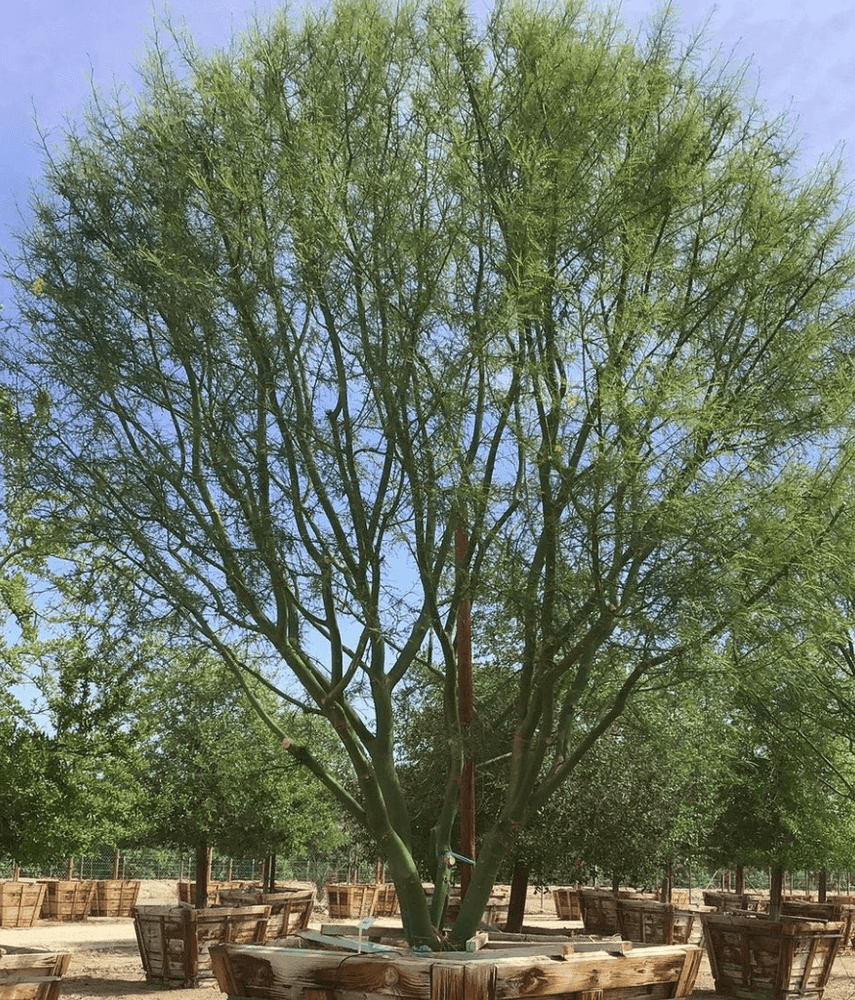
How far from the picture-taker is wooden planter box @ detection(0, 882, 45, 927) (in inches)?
1045

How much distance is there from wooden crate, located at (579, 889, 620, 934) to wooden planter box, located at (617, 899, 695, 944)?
167mm

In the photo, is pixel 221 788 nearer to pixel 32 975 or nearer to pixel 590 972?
pixel 32 975

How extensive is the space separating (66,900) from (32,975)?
23762 millimetres

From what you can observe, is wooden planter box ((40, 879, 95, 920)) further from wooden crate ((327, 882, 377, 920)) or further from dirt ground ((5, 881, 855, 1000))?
wooden crate ((327, 882, 377, 920))

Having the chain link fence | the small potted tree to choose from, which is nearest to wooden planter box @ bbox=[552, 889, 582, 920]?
the chain link fence

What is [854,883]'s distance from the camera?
54.2m

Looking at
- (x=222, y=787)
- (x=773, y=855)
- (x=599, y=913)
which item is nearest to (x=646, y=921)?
(x=599, y=913)

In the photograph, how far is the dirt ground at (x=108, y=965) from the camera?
51.7 feet

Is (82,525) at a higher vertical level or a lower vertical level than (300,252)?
lower

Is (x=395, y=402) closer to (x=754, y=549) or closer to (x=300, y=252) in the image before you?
(x=300, y=252)

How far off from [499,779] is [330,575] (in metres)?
7.67

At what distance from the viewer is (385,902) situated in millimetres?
33906

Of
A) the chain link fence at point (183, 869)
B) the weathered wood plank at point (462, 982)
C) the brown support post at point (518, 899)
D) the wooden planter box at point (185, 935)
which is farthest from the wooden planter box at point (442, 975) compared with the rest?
the chain link fence at point (183, 869)

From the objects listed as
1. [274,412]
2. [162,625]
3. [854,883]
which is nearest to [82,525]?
[162,625]
